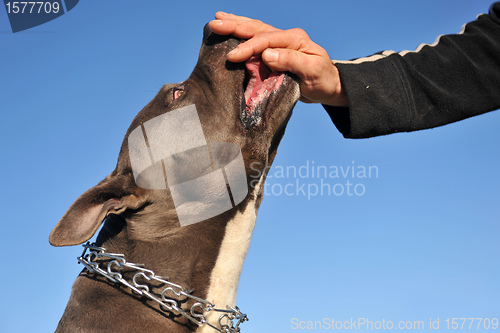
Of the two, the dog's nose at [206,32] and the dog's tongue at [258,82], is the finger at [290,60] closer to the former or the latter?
the dog's tongue at [258,82]

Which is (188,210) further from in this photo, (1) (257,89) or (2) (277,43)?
(2) (277,43)

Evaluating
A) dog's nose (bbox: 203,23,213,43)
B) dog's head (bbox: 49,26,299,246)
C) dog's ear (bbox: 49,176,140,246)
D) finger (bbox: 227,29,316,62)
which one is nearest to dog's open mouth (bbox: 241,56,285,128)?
dog's head (bbox: 49,26,299,246)

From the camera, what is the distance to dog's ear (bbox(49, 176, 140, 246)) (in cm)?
307

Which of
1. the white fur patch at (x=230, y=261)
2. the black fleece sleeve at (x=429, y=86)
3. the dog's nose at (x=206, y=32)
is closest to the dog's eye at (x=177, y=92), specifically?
the dog's nose at (x=206, y=32)

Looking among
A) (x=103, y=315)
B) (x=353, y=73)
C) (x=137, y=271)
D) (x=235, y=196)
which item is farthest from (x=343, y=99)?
(x=103, y=315)

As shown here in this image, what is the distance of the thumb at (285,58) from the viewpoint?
3.09 meters

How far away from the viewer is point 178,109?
3.57m

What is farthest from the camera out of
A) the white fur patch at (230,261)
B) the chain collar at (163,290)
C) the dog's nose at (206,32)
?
the dog's nose at (206,32)

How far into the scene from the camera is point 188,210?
346 cm

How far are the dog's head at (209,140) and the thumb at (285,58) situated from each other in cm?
23

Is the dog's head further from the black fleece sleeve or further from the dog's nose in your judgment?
the black fleece sleeve

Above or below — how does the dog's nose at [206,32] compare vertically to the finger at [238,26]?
above

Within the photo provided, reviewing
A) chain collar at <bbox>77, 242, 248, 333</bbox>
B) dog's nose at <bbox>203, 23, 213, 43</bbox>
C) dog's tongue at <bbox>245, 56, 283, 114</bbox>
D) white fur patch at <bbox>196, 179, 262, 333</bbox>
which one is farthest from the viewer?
dog's nose at <bbox>203, 23, 213, 43</bbox>

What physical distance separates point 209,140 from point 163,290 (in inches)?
46.1
